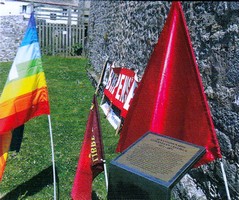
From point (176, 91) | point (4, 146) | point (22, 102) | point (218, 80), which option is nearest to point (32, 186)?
point (4, 146)

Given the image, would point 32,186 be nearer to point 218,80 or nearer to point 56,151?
point 56,151

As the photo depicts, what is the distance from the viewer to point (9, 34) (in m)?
16.6

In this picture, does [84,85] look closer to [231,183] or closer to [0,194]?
[0,194]

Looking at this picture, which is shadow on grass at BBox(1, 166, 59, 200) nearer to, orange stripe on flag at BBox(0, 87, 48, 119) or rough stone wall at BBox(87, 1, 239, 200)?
orange stripe on flag at BBox(0, 87, 48, 119)

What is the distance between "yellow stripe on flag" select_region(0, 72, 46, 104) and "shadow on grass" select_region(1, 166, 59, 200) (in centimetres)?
133

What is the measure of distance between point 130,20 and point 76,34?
9610 millimetres

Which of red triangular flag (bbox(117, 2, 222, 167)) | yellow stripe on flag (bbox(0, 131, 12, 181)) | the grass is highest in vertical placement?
red triangular flag (bbox(117, 2, 222, 167))

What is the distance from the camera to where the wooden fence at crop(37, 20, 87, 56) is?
16172 mm

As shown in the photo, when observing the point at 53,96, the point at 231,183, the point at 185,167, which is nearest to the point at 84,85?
the point at 53,96

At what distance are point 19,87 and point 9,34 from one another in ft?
44.9

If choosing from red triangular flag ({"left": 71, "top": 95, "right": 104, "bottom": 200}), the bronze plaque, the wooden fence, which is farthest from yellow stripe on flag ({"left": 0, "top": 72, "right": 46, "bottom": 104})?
the wooden fence

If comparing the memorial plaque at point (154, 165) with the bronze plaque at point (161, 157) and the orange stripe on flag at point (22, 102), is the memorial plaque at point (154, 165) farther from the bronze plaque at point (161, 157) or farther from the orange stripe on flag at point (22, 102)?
the orange stripe on flag at point (22, 102)

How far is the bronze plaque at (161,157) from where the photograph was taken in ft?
7.32

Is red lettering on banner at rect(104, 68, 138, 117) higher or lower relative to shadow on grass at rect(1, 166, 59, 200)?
higher
